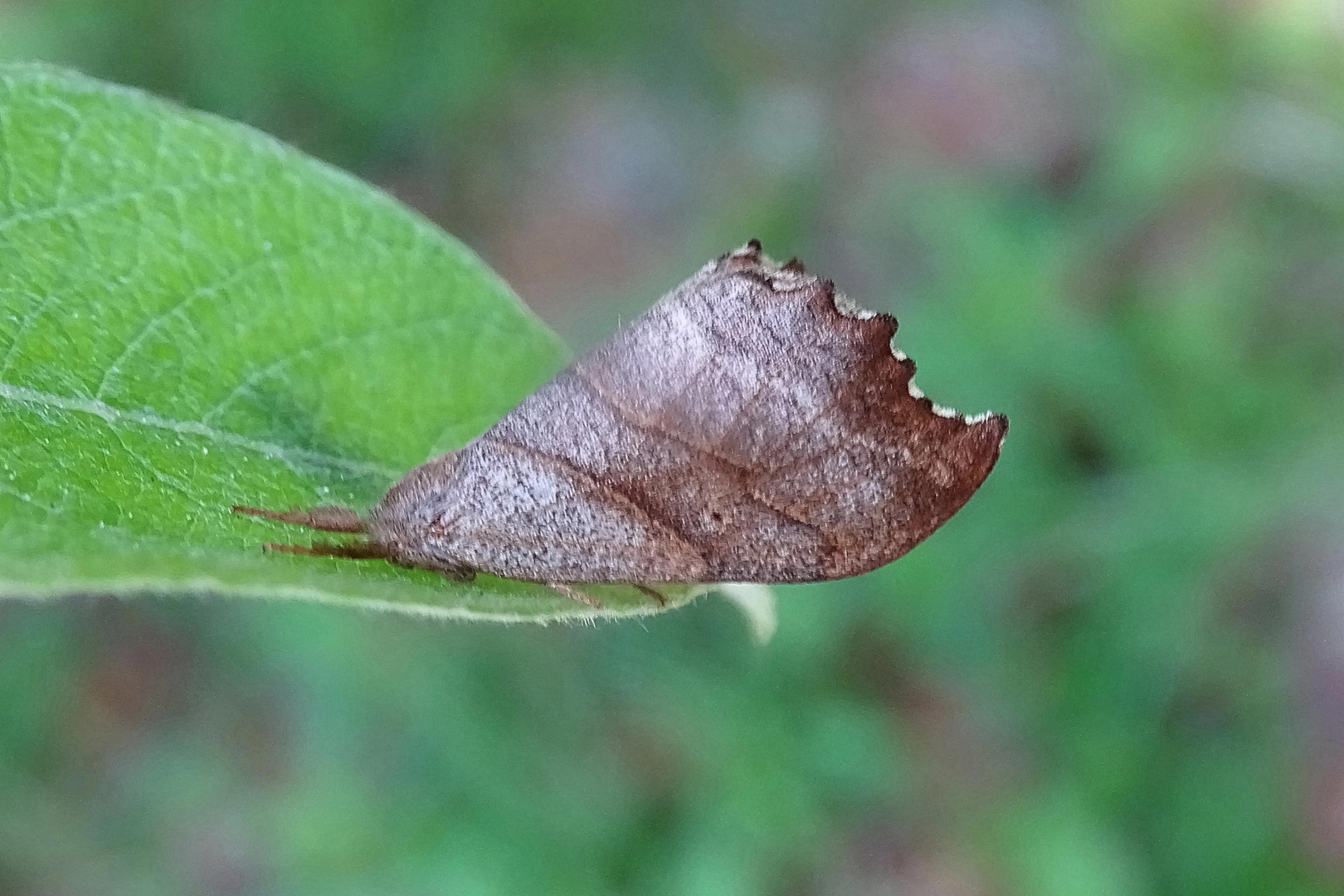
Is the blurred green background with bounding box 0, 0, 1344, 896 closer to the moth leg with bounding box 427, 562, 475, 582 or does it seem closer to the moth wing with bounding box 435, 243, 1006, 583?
the moth wing with bounding box 435, 243, 1006, 583

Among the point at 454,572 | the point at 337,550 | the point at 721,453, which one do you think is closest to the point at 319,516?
the point at 337,550

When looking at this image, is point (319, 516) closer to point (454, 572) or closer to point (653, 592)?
point (454, 572)

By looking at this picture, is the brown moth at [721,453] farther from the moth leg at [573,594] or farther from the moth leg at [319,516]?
the moth leg at [319,516]

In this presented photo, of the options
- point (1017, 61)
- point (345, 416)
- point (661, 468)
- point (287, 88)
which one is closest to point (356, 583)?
point (345, 416)

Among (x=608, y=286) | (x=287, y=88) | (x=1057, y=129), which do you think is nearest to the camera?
(x=287, y=88)

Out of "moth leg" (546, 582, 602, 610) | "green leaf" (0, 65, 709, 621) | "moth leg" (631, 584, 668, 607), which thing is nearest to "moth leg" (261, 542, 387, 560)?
"green leaf" (0, 65, 709, 621)

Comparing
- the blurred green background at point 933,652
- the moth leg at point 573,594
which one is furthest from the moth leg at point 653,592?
the blurred green background at point 933,652

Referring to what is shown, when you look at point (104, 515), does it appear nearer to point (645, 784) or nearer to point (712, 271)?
point (712, 271)
